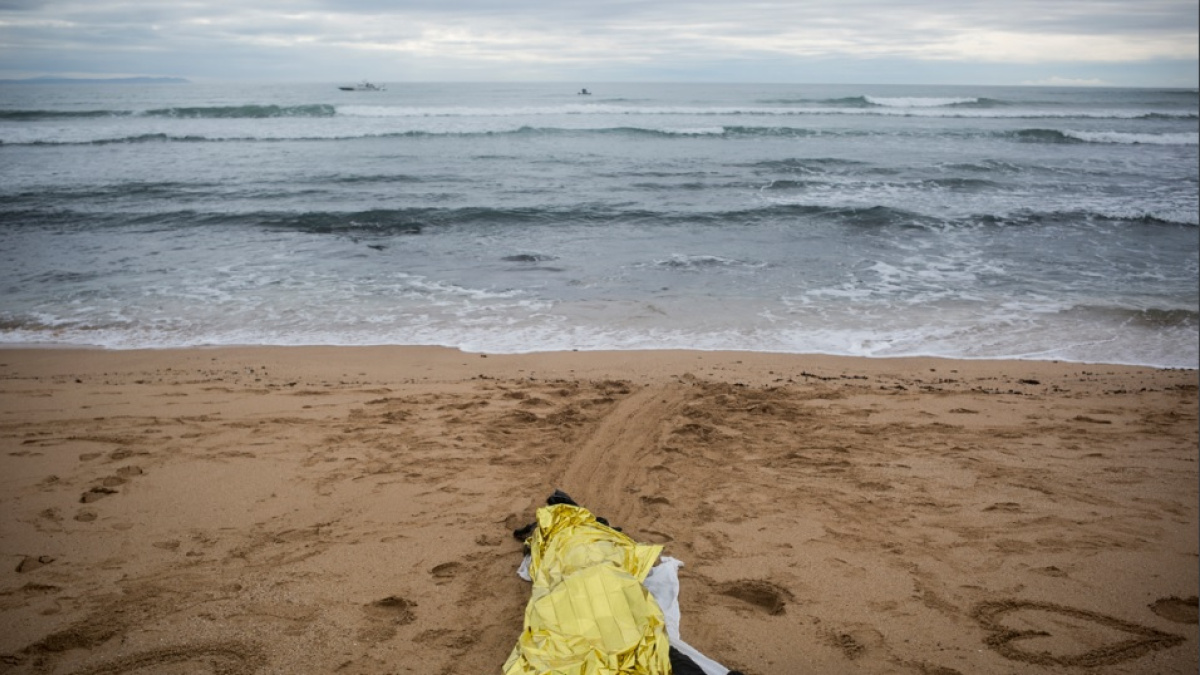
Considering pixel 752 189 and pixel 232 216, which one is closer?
pixel 232 216

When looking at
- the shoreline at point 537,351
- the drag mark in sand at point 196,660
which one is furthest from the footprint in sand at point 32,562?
the shoreline at point 537,351

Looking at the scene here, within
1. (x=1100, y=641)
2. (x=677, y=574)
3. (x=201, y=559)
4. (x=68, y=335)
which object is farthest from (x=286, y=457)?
(x=68, y=335)

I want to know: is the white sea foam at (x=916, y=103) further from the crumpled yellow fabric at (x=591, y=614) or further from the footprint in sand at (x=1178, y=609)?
the crumpled yellow fabric at (x=591, y=614)

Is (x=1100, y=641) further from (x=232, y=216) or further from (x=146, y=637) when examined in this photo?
(x=232, y=216)

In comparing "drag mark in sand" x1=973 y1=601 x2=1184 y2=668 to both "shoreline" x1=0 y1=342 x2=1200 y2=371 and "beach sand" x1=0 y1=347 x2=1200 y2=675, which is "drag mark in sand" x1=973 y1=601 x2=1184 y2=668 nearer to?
"beach sand" x1=0 y1=347 x2=1200 y2=675

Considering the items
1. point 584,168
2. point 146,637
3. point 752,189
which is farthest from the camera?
point 584,168

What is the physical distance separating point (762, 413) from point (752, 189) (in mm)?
14173

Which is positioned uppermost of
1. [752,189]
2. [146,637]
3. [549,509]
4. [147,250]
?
[752,189]

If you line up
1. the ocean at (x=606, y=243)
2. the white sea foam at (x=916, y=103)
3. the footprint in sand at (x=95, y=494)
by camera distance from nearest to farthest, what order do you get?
the footprint in sand at (x=95, y=494)
the ocean at (x=606, y=243)
the white sea foam at (x=916, y=103)

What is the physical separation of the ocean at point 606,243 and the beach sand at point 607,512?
1817mm

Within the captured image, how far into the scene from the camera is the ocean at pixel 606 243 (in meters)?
8.62

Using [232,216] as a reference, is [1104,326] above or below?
below

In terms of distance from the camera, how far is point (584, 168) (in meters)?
22.3

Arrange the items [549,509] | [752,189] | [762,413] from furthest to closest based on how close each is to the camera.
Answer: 1. [752,189]
2. [762,413]
3. [549,509]
